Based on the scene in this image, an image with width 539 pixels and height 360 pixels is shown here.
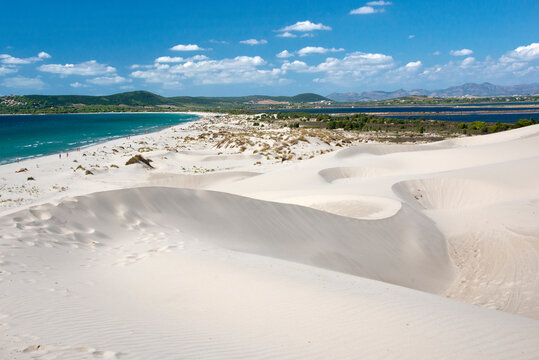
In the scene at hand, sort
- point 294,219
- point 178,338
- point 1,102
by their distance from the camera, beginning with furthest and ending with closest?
point 1,102, point 294,219, point 178,338

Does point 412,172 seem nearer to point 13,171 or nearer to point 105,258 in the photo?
point 105,258

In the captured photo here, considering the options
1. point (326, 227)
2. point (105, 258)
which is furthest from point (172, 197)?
point (326, 227)

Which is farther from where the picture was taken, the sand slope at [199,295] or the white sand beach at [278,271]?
the white sand beach at [278,271]

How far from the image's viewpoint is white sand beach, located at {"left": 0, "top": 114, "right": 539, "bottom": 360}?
11.6ft

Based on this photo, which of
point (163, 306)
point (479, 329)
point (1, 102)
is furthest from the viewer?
point (1, 102)

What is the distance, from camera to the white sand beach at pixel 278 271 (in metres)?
3.53

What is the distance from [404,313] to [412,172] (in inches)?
692

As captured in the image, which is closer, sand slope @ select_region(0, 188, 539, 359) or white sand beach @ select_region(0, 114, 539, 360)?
sand slope @ select_region(0, 188, 539, 359)

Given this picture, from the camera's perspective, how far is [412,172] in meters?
20.5

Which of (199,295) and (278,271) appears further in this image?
(278,271)

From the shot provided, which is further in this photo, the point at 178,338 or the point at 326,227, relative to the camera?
the point at 326,227

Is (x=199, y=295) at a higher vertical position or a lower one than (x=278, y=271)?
higher

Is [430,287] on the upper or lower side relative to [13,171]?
lower

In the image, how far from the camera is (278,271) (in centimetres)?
622
